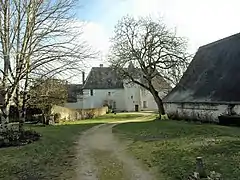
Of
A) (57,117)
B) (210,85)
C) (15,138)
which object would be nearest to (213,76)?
(210,85)

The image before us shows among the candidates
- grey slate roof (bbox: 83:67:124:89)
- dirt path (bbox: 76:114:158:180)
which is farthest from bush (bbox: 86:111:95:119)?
dirt path (bbox: 76:114:158:180)

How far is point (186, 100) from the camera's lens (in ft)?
94.9

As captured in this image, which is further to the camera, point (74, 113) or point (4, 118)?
point (74, 113)

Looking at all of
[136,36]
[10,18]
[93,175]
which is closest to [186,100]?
[136,36]

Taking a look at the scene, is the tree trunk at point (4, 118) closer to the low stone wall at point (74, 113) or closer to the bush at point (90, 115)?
the low stone wall at point (74, 113)

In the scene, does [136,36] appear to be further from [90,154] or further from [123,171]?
[123,171]

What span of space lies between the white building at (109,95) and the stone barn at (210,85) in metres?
32.5

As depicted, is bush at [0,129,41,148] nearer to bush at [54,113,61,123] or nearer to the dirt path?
the dirt path

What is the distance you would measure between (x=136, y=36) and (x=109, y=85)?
3126 centimetres

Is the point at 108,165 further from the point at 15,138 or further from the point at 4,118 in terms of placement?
the point at 4,118

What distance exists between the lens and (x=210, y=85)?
89.7ft

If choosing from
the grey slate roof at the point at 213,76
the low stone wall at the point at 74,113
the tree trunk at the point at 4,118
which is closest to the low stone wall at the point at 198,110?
the grey slate roof at the point at 213,76

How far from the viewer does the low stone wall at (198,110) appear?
24.2m

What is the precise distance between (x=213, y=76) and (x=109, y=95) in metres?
40.0
